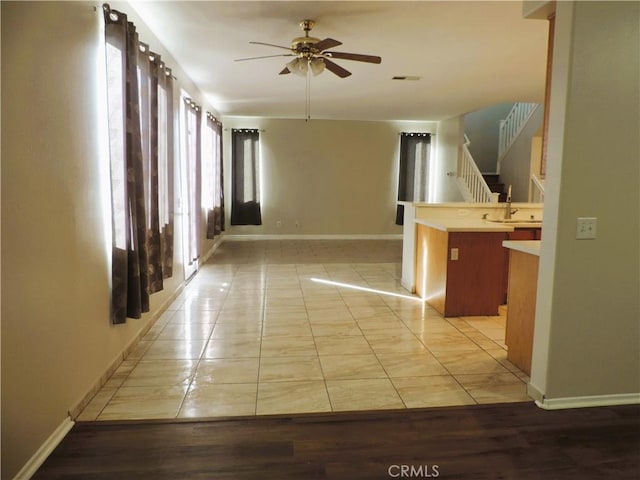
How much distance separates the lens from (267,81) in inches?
210

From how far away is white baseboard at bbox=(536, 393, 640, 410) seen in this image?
7.66 feet

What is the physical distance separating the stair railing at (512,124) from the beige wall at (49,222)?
7.53 meters

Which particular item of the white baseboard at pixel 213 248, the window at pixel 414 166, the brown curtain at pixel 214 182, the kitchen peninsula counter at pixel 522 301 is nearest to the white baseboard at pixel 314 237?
the white baseboard at pixel 213 248

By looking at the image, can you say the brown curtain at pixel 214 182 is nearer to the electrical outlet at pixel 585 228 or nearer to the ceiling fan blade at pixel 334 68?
the ceiling fan blade at pixel 334 68

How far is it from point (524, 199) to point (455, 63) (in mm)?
4439

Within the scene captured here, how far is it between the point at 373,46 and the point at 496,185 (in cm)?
561

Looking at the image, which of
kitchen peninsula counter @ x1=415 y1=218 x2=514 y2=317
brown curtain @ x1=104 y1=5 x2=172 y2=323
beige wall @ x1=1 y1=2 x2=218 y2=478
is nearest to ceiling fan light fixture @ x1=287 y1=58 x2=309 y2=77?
brown curtain @ x1=104 y1=5 x2=172 y2=323

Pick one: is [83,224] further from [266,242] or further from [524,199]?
[524,199]

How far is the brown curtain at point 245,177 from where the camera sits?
27.9 ft

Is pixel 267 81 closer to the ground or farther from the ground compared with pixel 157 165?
farther from the ground

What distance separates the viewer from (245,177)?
856cm

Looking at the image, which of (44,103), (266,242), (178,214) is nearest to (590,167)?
(44,103)

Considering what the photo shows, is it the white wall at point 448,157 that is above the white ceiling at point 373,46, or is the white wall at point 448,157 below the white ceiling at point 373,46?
below

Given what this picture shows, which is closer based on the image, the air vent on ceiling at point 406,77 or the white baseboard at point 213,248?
the air vent on ceiling at point 406,77
